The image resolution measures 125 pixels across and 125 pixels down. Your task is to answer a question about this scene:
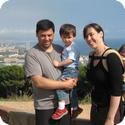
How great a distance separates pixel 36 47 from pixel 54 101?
0.43 m

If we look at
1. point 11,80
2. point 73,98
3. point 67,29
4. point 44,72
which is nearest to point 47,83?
point 44,72

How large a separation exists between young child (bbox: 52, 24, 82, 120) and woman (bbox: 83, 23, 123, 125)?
29 centimetres

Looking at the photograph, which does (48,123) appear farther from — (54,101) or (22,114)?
(22,114)

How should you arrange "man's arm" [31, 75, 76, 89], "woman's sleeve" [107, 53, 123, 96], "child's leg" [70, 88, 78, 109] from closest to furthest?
"woman's sleeve" [107, 53, 123, 96] < "man's arm" [31, 75, 76, 89] < "child's leg" [70, 88, 78, 109]

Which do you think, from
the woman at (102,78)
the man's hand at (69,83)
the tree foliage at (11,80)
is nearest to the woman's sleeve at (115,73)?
the woman at (102,78)

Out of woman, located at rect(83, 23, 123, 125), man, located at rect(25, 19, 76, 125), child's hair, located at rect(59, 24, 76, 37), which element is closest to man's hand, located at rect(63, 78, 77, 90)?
man, located at rect(25, 19, 76, 125)

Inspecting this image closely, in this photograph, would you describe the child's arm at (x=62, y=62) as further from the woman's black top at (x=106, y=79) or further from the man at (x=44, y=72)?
the woman's black top at (x=106, y=79)

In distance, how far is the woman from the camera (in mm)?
3406

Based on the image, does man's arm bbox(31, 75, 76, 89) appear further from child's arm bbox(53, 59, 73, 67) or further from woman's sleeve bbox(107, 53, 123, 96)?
woman's sleeve bbox(107, 53, 123, 96)

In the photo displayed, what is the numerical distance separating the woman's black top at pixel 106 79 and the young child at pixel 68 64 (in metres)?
0.31

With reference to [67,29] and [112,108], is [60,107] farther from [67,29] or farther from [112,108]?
[67,29]

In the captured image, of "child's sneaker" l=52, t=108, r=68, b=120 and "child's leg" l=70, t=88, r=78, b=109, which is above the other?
"child's leg" l=70, t=88, r=78, b=109

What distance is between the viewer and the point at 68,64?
3.88 metres

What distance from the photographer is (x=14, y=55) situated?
12.0m
